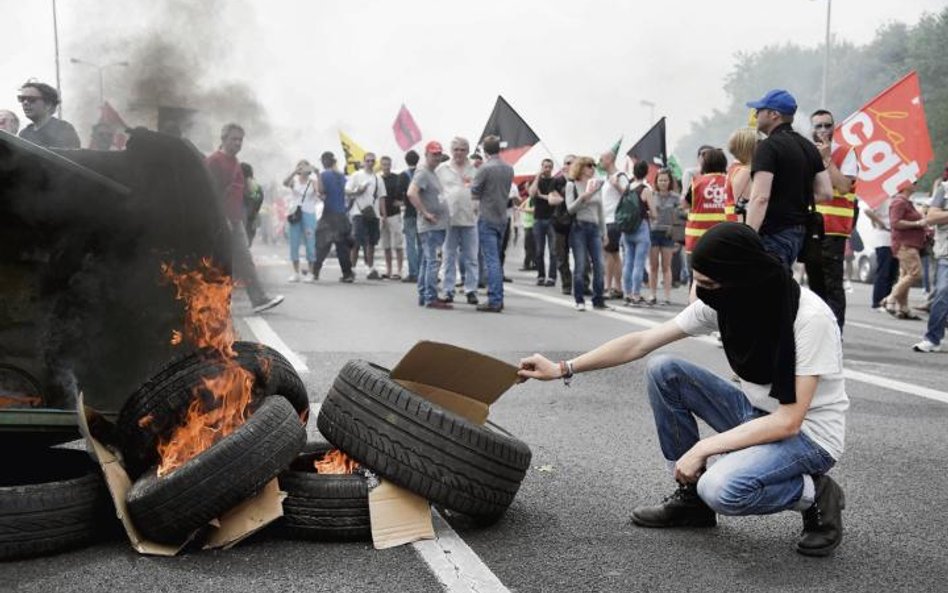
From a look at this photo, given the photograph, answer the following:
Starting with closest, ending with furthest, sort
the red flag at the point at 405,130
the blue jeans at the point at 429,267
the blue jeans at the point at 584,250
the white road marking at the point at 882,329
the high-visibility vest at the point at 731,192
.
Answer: the high-visibility vest at the point at 731,192
the white road marking at the point at 882,329
the blue jeans at the point at 584,250
the blue jeans at the point at 429,267
the red flag at the point at 405,130

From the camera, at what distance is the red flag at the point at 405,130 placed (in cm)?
2347

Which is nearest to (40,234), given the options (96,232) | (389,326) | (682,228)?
(96,232)

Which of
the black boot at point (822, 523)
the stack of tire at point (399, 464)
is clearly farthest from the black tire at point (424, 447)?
the black boot at point (822, 523)

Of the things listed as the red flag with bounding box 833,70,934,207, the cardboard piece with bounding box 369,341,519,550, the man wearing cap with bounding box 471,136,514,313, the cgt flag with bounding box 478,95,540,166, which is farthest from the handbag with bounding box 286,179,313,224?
the cardboard piece with bounding box 369,341,519,550

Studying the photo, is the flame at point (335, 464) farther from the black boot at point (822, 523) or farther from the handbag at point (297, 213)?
the handbag at point (297, 213)

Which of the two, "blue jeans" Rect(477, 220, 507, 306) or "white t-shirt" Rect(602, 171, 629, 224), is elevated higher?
"white t-shirt" Rect(602, 171, 629, 224)

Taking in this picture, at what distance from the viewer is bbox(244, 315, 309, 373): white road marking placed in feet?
26.8

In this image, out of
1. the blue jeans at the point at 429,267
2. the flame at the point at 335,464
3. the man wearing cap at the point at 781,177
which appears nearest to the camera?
the flame at the point at 335,464

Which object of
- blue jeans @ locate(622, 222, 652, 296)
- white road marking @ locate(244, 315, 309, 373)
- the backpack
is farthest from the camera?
blue jeans @ locate(622, 222, 652, 296)

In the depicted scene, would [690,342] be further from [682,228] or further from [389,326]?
[682,228]

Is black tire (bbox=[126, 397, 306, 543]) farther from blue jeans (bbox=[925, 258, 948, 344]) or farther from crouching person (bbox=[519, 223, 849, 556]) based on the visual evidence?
blue jeans (bbox=[925, 258, 948, 344])

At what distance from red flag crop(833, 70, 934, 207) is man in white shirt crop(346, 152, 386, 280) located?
8126 mm

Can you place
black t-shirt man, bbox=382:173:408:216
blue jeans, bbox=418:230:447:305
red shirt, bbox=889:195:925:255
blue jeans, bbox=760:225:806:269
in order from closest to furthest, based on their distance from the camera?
blue jeans, bbox=760:225:806:269 → blue jeans, bbox=418:230:447:305 → red shirt, bbox=889:195:925:255 → black t-shirt man, bbox=382:173:408:216

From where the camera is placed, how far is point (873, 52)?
75938 mm
